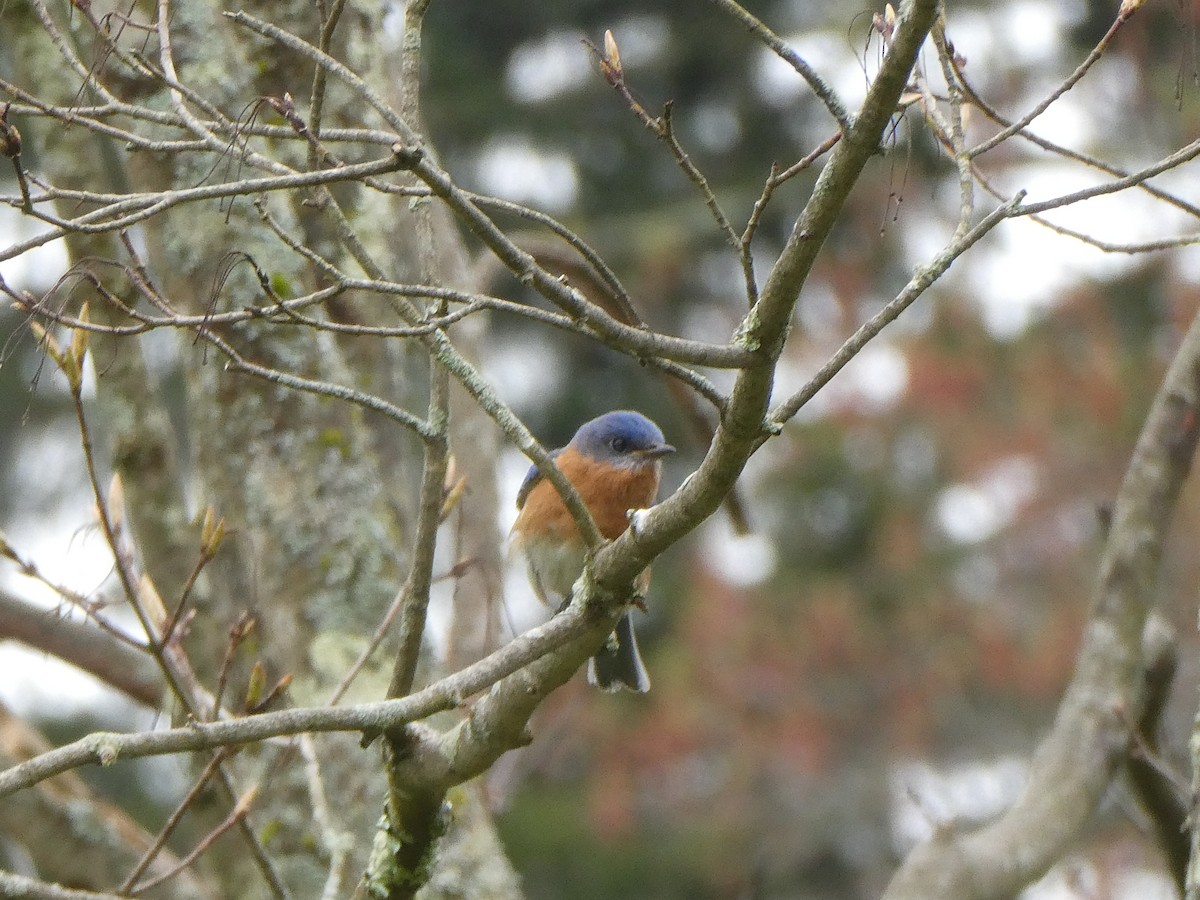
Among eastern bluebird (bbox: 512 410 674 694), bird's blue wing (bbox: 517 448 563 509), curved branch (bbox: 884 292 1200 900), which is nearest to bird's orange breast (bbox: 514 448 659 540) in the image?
eastern bluebird (bbox: 512 410 674 694)

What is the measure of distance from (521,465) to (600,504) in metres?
8.33

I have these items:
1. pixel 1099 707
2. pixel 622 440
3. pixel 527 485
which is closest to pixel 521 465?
pixel 527 485

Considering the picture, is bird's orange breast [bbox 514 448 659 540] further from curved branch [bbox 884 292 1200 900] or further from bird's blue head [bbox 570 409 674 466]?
curved branch [bbox 884 292 1200 900]

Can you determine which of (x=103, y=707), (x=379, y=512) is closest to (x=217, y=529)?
(x=379, y=512)

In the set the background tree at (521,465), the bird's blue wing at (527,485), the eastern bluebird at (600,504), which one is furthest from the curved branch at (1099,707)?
the bird's blue wing at (527,485)

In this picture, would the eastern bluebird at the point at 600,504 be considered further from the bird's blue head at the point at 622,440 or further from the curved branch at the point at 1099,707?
the curved branch at the point at 1099,707

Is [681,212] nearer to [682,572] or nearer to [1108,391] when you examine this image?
[682,572]

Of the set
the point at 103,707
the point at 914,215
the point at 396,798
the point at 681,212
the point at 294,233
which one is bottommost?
the point at 396,798

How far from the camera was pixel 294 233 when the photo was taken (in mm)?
4121

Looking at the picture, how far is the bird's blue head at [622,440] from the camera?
4.96m

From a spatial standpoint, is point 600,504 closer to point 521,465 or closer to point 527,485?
point 527,485

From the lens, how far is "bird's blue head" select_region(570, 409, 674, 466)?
496cm

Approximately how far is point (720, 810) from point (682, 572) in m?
3.22

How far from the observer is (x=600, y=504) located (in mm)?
4887
